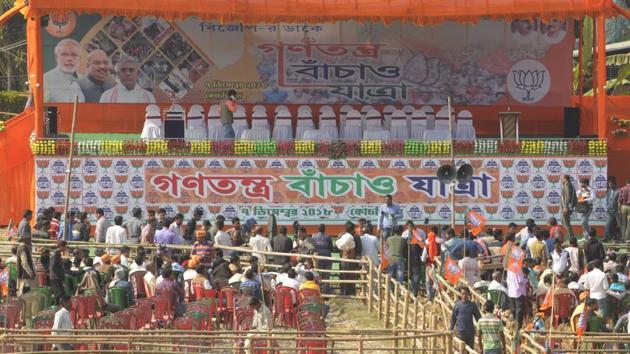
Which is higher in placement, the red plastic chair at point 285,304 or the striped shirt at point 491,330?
the red plastic chair at point 285,304

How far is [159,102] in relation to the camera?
131ft

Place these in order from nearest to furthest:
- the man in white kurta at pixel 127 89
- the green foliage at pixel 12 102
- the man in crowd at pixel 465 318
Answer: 1. the man in crowd at pixel 465 318
2. the man in white kurta at pixel 127 89
3. the green foliage at pixel 12 102

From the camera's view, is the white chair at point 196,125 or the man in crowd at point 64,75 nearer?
Result: the white chair at point 196,125

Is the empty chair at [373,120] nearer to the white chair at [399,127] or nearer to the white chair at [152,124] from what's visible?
the white chair at [399,127]

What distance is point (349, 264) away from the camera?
104 ft

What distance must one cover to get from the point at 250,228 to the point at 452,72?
306 inches

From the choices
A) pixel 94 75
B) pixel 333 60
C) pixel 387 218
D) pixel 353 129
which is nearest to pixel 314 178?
pixel 353 129

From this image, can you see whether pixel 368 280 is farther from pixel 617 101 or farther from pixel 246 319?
pixel 617 101

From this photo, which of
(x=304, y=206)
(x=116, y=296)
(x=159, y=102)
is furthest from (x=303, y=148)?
(x=116, y=296)

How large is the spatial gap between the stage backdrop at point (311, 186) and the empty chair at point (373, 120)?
137cm

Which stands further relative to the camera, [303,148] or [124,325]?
[303,148]

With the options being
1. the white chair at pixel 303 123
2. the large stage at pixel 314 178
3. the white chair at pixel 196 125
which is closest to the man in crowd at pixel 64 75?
the white chair at pixel 196 125

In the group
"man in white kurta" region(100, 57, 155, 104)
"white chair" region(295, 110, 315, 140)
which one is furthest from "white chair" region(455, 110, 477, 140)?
"man in white kurta" region(100, 57, 155, 104)

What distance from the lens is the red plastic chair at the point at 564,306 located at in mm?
28297
